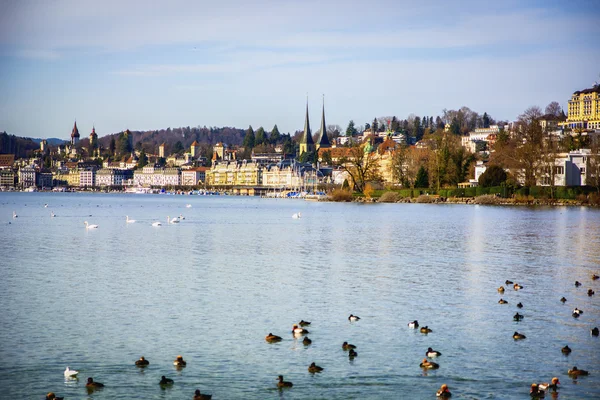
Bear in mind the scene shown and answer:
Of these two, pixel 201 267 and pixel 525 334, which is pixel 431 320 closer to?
pixel 525 334

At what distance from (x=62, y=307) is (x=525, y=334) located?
Answer: 10.3 m

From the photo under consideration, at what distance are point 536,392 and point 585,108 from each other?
17503 cm

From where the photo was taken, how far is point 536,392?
40.2 feet

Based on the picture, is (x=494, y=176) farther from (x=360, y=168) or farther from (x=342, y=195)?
(x=342, y=195)

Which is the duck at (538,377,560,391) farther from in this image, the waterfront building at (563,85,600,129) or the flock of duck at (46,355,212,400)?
the waterfront building at (563,85,600,129)

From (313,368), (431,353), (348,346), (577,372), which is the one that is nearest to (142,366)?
(313,368)

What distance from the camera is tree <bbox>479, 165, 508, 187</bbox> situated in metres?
86.9

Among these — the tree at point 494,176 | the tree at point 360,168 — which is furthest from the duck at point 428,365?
the tree at point 360,168

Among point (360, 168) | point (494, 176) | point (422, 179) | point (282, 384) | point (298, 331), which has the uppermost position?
point (360, 168)

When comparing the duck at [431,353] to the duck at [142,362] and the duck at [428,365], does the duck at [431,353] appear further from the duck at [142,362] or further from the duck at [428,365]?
the duck at [142,362]

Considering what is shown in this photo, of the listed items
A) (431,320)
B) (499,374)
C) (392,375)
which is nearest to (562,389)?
(499,374)

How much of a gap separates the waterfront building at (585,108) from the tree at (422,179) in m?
81.8

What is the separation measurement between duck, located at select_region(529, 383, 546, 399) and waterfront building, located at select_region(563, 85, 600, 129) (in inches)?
6430

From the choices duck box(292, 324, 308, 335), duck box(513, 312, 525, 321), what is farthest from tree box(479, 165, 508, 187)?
duck box(292, 324, 308, 335)
